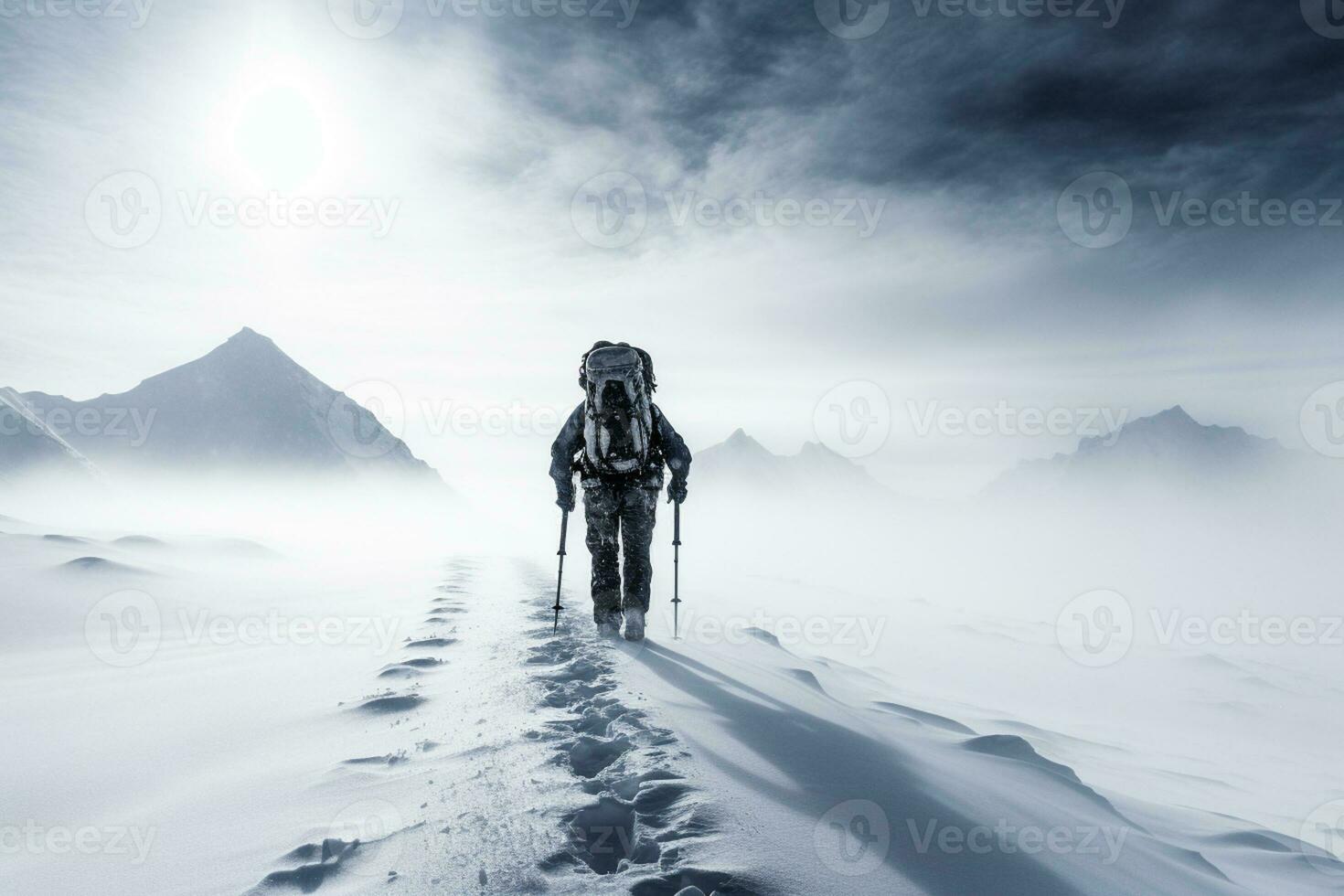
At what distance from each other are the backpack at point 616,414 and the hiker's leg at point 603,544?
0.35 meters

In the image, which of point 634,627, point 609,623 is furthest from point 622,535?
point 634,627

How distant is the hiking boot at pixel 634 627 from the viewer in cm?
652

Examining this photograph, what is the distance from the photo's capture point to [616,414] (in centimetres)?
713

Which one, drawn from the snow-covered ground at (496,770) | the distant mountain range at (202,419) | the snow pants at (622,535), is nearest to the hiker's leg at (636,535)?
the snow pants at (622,535)

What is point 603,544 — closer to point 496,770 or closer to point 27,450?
point 496,770

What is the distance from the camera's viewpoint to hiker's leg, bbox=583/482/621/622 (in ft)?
23.3

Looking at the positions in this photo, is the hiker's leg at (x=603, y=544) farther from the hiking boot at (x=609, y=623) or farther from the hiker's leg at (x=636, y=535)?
the hiker's leg at (x=636, y=535)

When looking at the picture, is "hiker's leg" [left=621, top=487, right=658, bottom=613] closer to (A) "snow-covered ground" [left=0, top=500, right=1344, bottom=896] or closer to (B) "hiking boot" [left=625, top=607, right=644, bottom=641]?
(B) "hiking boot" [left=625, top=607, right=644, bottom=641]

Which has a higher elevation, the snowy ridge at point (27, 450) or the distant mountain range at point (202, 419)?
the distant mountain range at point (202, 419)

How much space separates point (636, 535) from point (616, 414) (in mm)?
1566

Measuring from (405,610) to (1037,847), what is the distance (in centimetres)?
790

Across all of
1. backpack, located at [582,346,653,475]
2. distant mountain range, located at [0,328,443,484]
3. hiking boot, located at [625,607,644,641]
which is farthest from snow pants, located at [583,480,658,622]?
distant mountain range, located at [0,328,443,484]

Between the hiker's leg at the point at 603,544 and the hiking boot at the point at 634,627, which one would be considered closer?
the hiking boot at the point at 634,627

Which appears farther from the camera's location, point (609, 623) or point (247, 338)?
point (247, 338)
